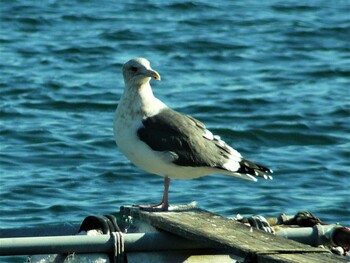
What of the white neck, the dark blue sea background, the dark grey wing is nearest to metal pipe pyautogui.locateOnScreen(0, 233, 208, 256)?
the dark grey wing

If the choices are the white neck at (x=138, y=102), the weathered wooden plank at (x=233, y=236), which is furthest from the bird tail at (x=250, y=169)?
the white neck at (x=138, y=102)

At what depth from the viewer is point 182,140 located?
5836 millimetres

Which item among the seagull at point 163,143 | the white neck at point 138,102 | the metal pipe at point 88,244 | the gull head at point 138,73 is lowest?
the metal pipe at point 88,244

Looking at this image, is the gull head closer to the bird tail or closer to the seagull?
the seagull

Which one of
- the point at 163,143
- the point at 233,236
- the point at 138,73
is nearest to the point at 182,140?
the point at 163,143

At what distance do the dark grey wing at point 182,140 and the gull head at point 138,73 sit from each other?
0.18 m

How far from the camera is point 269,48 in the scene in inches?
615

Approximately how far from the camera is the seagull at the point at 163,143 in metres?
5.69

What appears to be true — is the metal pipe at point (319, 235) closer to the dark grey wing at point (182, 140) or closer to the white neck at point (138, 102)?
the dark grey wing at point (182, 140)

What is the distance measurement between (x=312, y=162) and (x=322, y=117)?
158 centimetres

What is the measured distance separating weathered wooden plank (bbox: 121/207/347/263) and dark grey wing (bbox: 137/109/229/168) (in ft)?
0.95

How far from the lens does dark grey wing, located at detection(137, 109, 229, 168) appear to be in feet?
18.7

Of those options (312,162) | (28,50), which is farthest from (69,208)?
(28,50)

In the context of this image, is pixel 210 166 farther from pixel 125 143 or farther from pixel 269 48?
pixel 269 48
